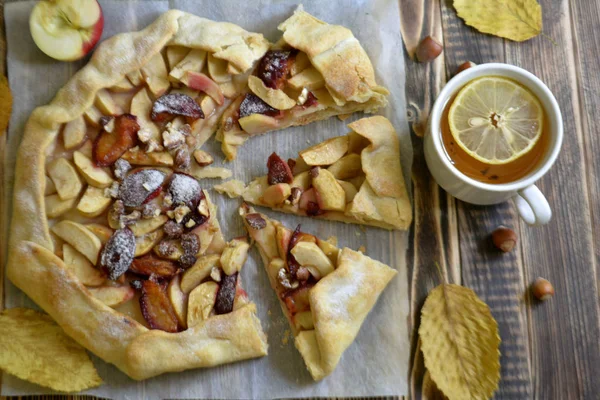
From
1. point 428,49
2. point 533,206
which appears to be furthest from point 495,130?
point 428,49

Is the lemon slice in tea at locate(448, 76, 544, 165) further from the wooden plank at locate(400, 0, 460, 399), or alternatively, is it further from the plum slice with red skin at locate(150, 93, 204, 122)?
the plum slice with red skin at locate(150, 93, 204, 122)

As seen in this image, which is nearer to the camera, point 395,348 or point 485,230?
point 395,348

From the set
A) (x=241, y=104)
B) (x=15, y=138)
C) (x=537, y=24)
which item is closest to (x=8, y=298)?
(x=15, y=138)

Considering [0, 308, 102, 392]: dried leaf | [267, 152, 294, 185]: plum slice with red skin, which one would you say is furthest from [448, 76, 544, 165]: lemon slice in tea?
[0, 308, 102, 392]: dried leaf

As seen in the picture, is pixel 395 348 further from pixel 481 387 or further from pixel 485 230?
pixel 485 230

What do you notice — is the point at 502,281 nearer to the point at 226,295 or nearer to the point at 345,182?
the point at 345,182

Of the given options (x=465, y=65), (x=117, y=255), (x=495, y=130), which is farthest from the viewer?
(x=465, y=65)
